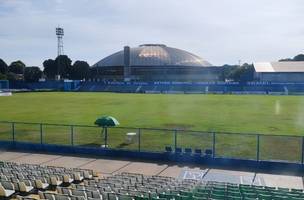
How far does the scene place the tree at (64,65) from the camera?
160875 mm

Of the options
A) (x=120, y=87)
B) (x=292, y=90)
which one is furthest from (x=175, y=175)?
(x=120, y=87)

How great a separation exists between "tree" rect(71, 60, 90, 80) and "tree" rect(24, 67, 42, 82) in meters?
14.6

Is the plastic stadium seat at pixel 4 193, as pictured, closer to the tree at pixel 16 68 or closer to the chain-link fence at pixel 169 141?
the chain-link fence at pixel 169 141

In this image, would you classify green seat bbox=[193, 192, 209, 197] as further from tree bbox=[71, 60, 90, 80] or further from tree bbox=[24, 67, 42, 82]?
tree bbox=[71, 60, 90, 80]

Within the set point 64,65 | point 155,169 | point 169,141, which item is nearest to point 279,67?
point 64,65

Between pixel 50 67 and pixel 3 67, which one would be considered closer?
pixel 50 67

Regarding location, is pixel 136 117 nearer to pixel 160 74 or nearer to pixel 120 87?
pixel 120 87

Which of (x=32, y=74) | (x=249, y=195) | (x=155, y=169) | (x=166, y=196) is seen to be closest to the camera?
(x=166, y=196)

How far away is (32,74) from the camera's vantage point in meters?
165

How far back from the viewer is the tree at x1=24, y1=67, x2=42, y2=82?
6316 inches

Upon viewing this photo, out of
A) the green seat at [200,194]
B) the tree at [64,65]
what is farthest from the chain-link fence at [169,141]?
the tree at [64,65]

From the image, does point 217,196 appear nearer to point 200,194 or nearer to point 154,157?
point 200,194

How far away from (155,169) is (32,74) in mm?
153134

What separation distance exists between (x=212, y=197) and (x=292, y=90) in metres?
107
